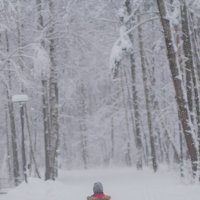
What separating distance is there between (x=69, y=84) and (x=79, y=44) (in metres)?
7.56

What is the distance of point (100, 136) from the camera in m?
48.6

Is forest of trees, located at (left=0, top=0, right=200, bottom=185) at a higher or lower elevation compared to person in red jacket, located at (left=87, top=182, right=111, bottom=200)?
higher

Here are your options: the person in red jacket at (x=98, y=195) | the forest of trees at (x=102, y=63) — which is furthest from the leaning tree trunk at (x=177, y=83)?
the person in red jacket at (x=98, y=195)

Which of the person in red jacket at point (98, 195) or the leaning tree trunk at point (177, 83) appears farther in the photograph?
the leaning tree trunk at point (177, 83)

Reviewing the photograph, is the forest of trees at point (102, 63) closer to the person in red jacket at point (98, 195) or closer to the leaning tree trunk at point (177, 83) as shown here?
the leaning tree trunk at point (177, 83)

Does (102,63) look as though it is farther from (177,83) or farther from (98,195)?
(98,195)

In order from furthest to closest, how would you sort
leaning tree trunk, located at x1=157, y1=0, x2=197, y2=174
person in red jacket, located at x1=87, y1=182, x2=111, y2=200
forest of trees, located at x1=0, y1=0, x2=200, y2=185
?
1. forest of trees, located at x1=0, y1=0, x2=200, y2=185
2. leaning tree trunk, located at x1=157, y1=0, x2=197, y2=174
3. person in red jacket, located at x1=87, y1=182, x2=111, y2=200

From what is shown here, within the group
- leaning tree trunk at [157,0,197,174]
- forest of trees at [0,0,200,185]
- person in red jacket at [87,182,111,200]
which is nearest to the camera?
person in red jacket at [87,182,111,200]

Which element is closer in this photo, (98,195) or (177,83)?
(98,195)

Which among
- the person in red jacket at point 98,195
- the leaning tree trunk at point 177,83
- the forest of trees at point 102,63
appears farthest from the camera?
the forest of trees at point 102,63

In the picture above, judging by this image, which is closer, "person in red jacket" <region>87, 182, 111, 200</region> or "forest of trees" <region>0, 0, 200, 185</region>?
"person in red jacket" <region>87, 182, 111, 200</region>

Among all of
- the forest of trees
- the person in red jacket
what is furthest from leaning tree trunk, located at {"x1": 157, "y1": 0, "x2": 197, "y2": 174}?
the person in red jacket

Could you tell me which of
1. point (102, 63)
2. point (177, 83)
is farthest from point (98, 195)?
point (102, 63)

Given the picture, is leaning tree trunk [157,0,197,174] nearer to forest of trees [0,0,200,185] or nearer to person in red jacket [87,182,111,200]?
forest of trees [0,0,200,185]
